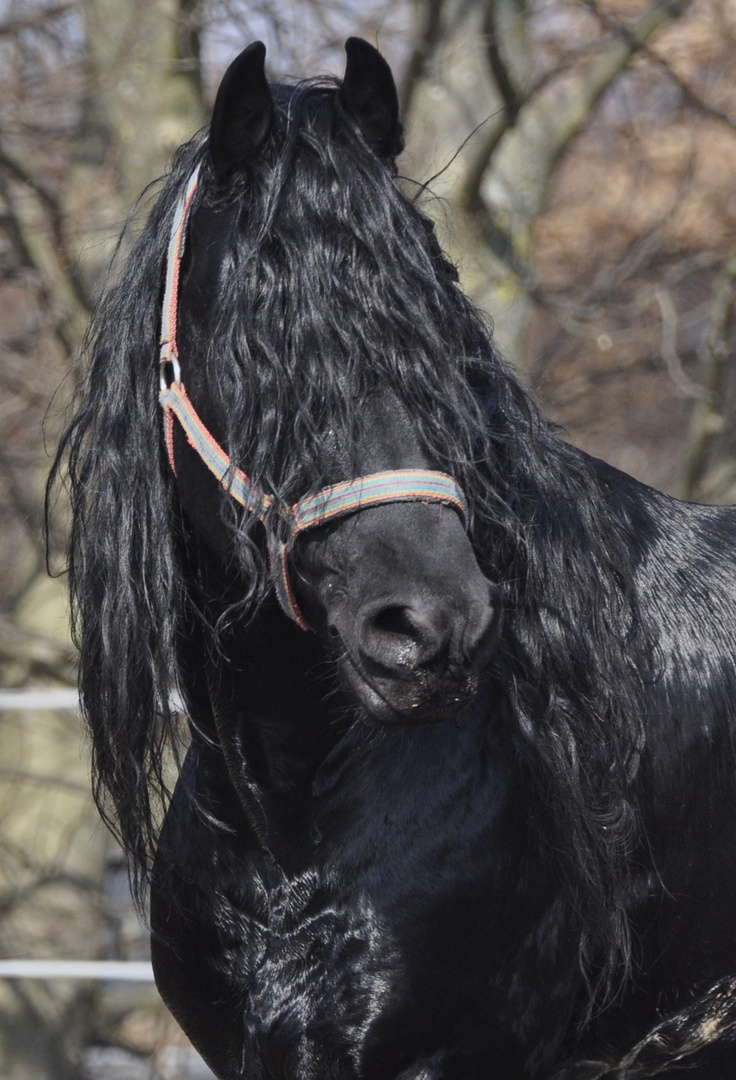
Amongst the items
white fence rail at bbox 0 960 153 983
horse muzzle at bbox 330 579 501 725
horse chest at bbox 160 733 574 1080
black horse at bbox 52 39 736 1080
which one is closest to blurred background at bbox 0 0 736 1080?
white fence rail at bbox 0 960 153 983

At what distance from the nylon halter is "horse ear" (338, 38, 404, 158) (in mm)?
281

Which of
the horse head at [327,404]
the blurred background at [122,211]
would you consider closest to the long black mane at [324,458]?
the horse head at [327,404]

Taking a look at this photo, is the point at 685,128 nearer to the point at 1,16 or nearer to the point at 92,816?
the point at 1,16

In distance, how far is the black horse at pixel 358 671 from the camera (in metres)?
1.81

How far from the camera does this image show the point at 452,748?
2061 millimetres

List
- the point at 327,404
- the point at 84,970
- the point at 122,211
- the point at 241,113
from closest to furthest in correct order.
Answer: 1. the point at 327,404
2. the point at 241,113
3. the point at 84,970
4. the point at 122,211

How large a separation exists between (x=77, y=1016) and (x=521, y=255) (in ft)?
16.6

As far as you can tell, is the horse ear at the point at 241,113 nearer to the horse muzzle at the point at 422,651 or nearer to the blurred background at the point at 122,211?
the horse muzzle at the point at 422,651

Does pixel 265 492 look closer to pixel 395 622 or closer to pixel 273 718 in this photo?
pixel 395 622

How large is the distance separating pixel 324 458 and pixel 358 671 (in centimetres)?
30

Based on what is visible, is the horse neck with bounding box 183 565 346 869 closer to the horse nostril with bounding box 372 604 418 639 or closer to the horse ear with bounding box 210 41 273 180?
the horse nostril with bounding box 372 604 418 639

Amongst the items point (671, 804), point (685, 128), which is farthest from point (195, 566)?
point (685, 128)

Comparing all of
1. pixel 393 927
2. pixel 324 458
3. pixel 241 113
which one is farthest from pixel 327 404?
pixel 393 927

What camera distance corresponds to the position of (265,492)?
1.86 m
